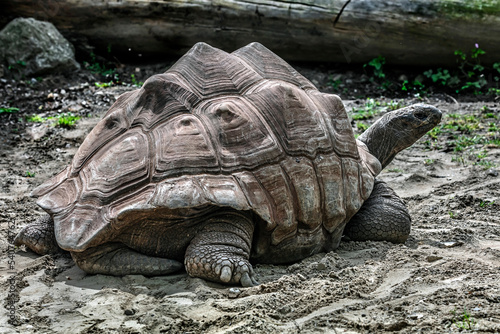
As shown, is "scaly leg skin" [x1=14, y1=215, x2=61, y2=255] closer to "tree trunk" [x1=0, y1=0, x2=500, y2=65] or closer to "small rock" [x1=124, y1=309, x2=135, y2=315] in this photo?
"small rock" [x1=124, y1=309, x2=135, y2=315]

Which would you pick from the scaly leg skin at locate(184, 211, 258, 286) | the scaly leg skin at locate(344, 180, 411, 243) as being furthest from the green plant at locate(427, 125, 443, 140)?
the scaly leg skin at locate(184, 211, 258, 286)

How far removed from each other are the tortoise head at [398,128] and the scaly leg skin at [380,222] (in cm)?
76

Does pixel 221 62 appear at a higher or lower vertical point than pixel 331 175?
higher

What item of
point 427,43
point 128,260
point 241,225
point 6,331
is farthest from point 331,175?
point 427,43

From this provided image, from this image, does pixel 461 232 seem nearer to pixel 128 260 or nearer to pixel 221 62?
pixel 221 62

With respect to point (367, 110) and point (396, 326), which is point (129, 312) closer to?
point (396, 326)

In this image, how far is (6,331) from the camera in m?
3.05

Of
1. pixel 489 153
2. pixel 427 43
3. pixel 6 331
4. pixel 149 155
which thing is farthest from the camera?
pixel 427 43

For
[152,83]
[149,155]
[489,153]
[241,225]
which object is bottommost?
[489,153]

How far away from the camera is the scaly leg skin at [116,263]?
12.3ft

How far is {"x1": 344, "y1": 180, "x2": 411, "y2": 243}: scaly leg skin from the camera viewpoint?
4.49 metres

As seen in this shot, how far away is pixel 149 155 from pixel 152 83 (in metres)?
0.59

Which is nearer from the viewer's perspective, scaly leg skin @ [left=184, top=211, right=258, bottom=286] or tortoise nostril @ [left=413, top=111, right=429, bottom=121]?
scaly leg skin @ [left=184, top=211, right=258, bottom=286]

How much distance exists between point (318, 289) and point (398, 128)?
2328 mm
